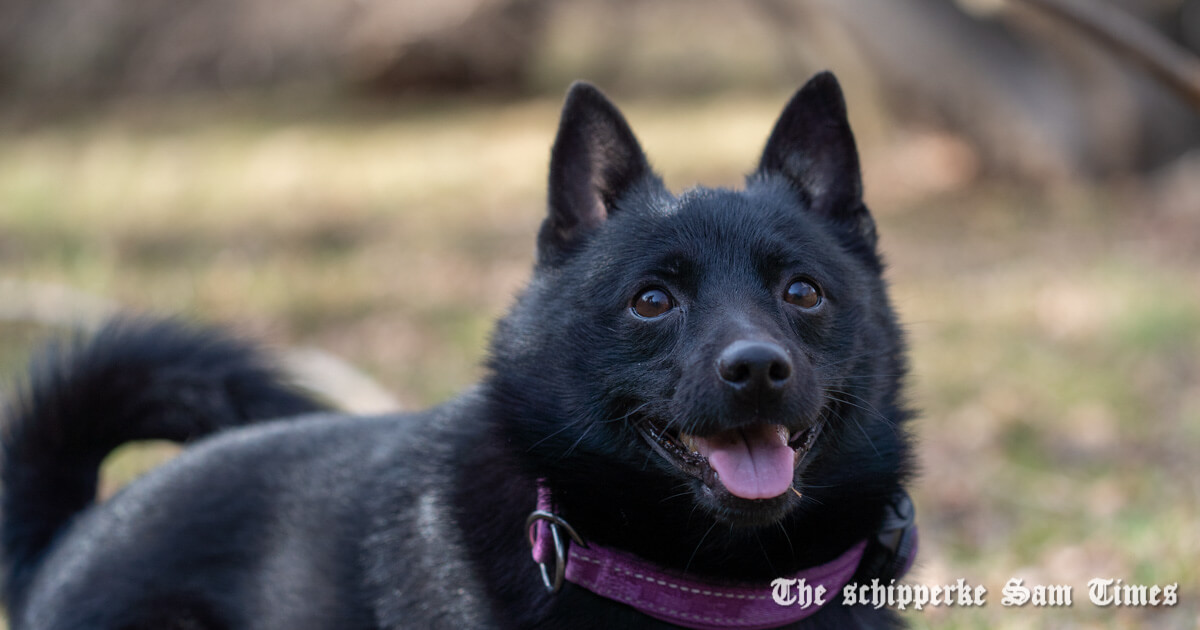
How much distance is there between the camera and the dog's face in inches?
84.2

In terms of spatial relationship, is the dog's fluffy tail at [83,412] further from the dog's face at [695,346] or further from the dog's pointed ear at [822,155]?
the dog's pointed ear at [822,155]

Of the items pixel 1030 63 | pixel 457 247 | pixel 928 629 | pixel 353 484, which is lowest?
pixel 928 629

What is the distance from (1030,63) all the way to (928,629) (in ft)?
25.5

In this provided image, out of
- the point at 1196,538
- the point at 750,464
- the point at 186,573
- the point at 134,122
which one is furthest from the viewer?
the point at 134,122

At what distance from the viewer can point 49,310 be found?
620cm

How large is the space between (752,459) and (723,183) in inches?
287

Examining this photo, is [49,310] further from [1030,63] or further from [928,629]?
[1030,63]

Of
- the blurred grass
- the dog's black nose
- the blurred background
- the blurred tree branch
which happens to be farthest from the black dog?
the blurred tree branch

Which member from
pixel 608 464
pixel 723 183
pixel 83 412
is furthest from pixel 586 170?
pixel 723 183

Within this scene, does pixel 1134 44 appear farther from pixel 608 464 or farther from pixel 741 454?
pixel 608 464

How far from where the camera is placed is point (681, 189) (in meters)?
2.76

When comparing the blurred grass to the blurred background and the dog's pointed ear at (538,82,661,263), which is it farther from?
the dog's pointed ear at (538,82,661,263)

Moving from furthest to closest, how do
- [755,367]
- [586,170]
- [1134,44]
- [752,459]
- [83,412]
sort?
[1134,44] < [83,412] < [586,170] < [752,459] < [755,367]

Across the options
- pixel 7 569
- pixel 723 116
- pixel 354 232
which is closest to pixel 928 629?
pixel 7 569
